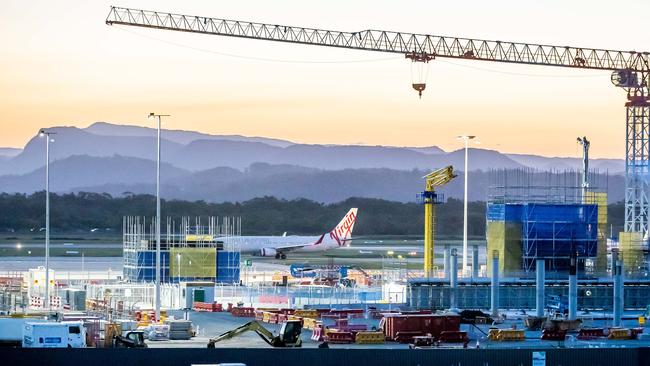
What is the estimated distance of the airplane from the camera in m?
171

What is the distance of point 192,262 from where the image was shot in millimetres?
102188

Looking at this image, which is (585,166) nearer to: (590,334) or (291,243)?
(590,334)

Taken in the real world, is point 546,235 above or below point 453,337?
above

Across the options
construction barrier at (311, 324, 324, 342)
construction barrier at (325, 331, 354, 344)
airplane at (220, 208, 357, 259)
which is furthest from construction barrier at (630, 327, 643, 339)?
airplane at (220, 208, 357, 259)

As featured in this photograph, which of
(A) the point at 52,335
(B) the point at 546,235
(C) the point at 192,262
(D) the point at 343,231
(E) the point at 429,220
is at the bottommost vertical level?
(A) the point at 52,335

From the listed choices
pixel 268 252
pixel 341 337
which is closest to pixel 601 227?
pixel 341 337

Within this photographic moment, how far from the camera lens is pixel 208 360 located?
186 feet

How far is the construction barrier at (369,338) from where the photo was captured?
68500mm

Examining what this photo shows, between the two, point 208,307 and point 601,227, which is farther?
point 601,227

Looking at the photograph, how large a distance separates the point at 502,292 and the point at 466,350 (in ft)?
111

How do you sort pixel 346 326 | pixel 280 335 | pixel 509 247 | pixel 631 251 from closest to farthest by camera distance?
pixel 280 335
pixel 346 326
pixel 509 247
pixel 631 251

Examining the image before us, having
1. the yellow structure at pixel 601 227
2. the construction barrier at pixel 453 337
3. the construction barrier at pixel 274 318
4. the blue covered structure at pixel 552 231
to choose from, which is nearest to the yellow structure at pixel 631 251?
the yellow structure at pixel 601 227

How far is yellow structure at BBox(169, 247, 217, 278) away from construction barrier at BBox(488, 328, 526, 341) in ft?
116

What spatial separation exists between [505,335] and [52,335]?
856 inches
